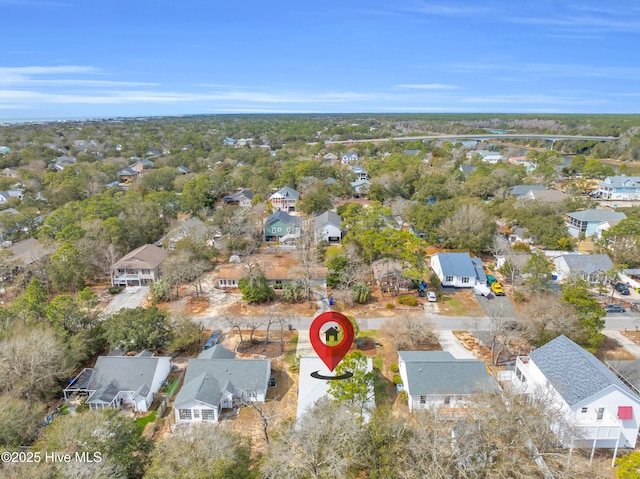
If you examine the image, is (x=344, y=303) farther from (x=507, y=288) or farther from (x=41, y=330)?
(x=41, y=330)

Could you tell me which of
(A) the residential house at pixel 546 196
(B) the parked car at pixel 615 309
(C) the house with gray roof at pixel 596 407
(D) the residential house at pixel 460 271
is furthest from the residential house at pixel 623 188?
(C) the house with gray roof at pixel 596 407

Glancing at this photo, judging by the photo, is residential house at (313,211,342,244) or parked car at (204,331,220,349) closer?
parked car at (204,331,220,349)

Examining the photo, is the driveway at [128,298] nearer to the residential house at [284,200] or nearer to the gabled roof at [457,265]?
the gabled roof at [457,265]

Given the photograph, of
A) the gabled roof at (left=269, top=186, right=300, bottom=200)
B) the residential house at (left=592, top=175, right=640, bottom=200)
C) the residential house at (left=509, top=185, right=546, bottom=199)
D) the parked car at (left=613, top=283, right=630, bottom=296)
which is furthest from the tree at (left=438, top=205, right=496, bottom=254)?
the residential house at (left=592, top=175, right=640, bottom=200)

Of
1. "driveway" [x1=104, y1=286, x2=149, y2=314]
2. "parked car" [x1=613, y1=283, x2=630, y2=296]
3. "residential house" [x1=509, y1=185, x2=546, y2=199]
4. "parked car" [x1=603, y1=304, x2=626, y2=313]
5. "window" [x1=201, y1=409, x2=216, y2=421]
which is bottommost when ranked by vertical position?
"driveway" [x1=104, y1=286, x2=149, y2=314]

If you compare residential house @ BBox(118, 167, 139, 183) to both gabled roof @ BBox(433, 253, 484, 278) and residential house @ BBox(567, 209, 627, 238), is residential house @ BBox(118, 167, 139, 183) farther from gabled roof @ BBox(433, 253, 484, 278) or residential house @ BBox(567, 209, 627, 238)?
residential house @ BBox(567, 209, 627, 238)

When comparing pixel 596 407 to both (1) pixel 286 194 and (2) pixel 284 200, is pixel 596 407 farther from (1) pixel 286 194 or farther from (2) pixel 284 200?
(1) pixel 286 194

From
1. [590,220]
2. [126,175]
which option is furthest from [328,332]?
[126,175]
